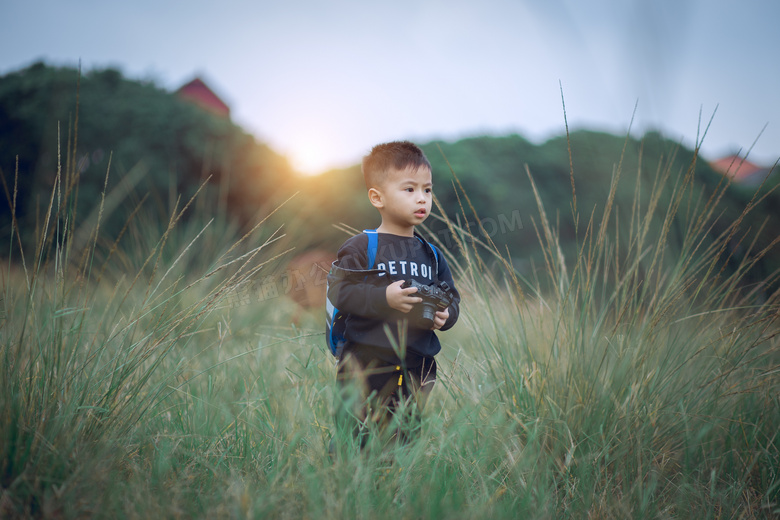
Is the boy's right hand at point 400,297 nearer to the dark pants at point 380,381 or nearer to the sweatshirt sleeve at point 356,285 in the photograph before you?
the sweatshirt sleeve at point 356,285

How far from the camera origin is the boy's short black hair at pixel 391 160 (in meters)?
1.57

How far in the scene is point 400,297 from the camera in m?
1.43

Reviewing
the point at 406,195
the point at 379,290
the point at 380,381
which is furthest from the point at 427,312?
the point at 406,195

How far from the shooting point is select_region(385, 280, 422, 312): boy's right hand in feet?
4.68

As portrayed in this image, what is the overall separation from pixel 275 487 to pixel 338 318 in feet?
1.84

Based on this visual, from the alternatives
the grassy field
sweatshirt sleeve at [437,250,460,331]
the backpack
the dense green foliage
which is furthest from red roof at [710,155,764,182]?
the dense green foliage

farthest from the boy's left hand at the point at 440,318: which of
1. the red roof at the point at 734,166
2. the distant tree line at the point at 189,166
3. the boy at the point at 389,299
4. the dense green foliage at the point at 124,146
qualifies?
the dense green foliage at the point at 124,146

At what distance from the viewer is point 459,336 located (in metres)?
3.21

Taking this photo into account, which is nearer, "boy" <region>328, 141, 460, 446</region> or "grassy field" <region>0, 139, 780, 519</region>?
"grassy field" <region>0, 139, 780, 519</region>

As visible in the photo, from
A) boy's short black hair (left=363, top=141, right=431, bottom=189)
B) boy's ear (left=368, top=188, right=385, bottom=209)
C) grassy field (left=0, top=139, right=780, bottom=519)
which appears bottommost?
grassy field (left=0, top=139, right=780, bottom=519)

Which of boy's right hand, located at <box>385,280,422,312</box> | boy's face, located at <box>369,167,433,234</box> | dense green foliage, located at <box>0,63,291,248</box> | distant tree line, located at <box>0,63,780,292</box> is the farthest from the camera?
dense green foliage, located at <box>0,63,291,248</box>

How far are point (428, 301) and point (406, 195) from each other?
1.18 ft

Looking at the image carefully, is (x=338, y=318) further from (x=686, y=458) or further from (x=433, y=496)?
(x=686, y=458)

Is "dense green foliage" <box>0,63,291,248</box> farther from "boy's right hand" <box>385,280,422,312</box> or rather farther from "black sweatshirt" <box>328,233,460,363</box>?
"boy's right hand" <box>385,280,422,312</box>
